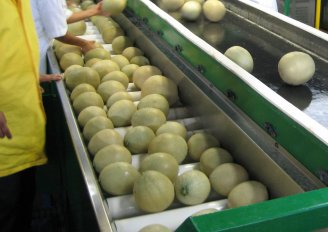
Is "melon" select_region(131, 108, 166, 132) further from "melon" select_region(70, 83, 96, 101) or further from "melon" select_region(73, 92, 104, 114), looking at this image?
"melon" select_region(70, 83, 96, 101)

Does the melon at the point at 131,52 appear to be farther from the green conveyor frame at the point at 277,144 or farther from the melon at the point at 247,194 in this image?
the melon at the point at 247,194

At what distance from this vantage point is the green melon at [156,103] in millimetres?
1793

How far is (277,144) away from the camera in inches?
48.1

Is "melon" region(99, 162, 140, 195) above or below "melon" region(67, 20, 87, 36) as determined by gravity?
below

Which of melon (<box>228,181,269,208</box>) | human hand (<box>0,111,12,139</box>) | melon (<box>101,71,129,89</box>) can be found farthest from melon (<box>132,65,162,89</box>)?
melon (<box>228,181,269,208</box>)

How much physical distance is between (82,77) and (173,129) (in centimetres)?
→ 70

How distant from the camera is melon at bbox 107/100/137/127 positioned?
5.90ft

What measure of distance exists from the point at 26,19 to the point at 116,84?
1.77 ft

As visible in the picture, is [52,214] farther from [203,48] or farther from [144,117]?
[203,48]

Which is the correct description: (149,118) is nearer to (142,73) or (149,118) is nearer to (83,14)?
(142,73)

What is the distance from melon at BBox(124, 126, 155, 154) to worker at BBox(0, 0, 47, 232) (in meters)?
0.48

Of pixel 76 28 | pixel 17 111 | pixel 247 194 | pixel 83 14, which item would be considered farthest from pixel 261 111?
pixel 76 28

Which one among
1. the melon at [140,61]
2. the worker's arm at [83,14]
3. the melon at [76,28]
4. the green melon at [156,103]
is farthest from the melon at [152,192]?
the melon at [76,28]

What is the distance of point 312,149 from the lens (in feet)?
3.43
